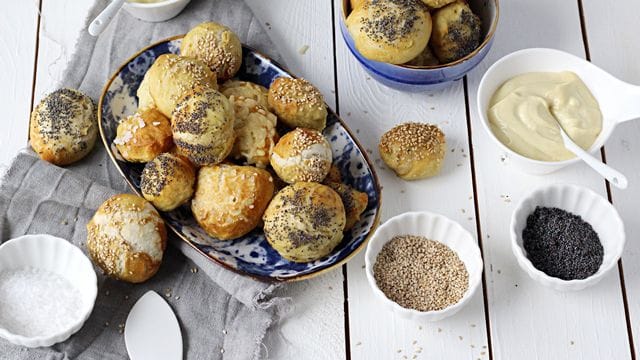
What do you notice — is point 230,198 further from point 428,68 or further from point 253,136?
point 428,68

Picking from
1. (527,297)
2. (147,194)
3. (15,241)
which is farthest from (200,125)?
(527,297)

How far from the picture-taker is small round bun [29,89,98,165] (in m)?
1.92

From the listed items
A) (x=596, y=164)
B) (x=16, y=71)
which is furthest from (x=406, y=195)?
(x=16, y=71)

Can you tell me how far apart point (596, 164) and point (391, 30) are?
516 millimetres

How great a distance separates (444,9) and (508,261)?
58cm

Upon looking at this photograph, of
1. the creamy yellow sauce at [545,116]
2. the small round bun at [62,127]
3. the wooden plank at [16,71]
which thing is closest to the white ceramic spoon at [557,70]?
the creamy yellow sauce at [545,116]

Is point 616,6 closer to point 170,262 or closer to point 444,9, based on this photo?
point 444,9

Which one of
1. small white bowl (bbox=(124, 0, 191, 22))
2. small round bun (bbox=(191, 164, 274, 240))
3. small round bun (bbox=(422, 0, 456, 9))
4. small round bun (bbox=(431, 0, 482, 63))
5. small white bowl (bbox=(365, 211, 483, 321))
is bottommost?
small white bowl (bbox=(365, 211, 483, 321))

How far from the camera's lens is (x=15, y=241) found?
5.84 feet

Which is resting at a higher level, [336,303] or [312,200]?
[312,200]

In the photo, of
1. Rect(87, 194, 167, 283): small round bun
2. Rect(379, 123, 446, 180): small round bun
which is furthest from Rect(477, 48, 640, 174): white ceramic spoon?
Rect(87, 194, 167, 283): small round bun

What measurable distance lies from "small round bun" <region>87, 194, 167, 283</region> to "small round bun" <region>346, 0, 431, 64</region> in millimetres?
587

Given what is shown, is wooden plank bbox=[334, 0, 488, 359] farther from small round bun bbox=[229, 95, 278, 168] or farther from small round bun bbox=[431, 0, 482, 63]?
small round bun bbox=[229, 95, 278, 168]

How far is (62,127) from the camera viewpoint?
6.29ft
